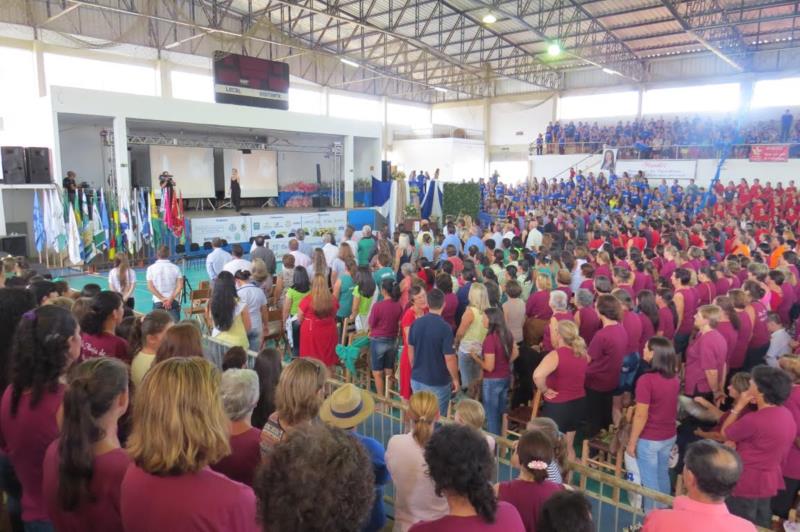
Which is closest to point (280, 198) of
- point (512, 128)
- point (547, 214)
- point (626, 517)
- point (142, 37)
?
point (142, 37)

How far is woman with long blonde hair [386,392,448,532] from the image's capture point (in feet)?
8.25

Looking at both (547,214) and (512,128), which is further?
(512,128)

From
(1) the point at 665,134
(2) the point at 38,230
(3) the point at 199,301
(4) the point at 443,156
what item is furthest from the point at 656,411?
(4) the point at 443,156

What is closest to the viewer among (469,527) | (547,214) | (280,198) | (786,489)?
(469,527)

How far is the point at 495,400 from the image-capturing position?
16.1 ft

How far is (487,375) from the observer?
4820mm

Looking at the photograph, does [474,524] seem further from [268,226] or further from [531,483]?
[268,226]

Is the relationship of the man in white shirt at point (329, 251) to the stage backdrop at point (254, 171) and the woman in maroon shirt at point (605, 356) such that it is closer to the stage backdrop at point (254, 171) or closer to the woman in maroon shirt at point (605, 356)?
the woman in maroon shirt at point (605, 356)

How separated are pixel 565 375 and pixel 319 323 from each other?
Answer: 2448 mm

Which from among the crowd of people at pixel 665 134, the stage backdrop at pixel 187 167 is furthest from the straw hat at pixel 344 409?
the crowd of people at pixel 665 134

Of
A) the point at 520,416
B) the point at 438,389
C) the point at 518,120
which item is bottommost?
the point at 520,416

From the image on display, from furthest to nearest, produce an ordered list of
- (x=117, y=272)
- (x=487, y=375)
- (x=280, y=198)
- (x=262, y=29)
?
(x=262, y=29)
(x=280, y=198)
(x=117, y=272)
(x=487, y=375)

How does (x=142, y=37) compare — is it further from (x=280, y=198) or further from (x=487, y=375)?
(x=487, y=375)

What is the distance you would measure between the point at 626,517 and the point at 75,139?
59.4ft
